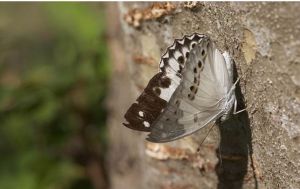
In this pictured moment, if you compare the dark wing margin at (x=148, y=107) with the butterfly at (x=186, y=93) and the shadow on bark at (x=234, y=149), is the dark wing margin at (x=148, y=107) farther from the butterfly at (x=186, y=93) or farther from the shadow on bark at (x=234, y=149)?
the shadow on bark at (x=234, y=149)

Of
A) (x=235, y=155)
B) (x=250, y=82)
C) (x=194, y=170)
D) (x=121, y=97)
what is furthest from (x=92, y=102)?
(x=250, y=82)

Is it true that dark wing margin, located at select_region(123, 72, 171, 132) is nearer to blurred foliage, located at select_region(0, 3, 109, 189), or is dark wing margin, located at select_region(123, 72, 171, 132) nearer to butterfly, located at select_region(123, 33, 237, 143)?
butterfly, located at select_region(123, 33, 237, 143)

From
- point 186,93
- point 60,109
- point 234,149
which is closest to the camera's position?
point 186,93

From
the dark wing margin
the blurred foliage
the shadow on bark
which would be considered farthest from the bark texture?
the blurred foliage

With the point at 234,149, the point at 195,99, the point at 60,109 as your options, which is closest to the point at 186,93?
the point at 195,99

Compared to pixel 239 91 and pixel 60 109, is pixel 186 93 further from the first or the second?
pixel 60 109
